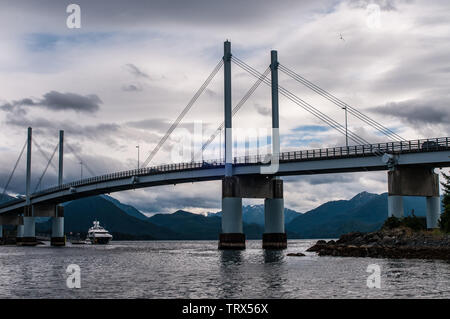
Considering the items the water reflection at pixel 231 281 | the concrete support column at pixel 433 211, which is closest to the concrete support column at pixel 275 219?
the concrete support column at pixel 433 211

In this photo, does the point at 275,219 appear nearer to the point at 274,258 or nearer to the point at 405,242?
the point at 274,258

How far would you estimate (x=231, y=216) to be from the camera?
102 m

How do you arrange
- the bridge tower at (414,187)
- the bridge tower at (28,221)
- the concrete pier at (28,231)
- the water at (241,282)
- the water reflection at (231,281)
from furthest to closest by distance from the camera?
the bridge tower at (28,221), the concrete pier at (28,231), the bridge tower at (414,187), the water reflection at (231,281), the water at (241,282)

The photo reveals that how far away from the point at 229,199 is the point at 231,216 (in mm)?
2937

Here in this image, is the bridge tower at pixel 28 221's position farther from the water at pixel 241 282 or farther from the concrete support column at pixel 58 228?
the water at pixel 241 282

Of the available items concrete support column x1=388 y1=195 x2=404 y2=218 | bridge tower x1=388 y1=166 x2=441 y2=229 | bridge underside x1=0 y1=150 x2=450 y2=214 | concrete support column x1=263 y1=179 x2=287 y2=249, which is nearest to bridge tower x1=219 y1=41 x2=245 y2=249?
bridge underside x1=0 y1=150 x2=450 y2=214

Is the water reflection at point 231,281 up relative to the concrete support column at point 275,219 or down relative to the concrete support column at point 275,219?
down

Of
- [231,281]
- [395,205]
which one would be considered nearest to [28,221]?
[395,205]

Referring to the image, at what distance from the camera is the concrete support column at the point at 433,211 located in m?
81.2

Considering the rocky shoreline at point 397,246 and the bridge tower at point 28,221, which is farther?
the bridge tower at point 28,221

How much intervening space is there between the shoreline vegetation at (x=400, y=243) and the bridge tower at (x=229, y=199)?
69.6 feet
